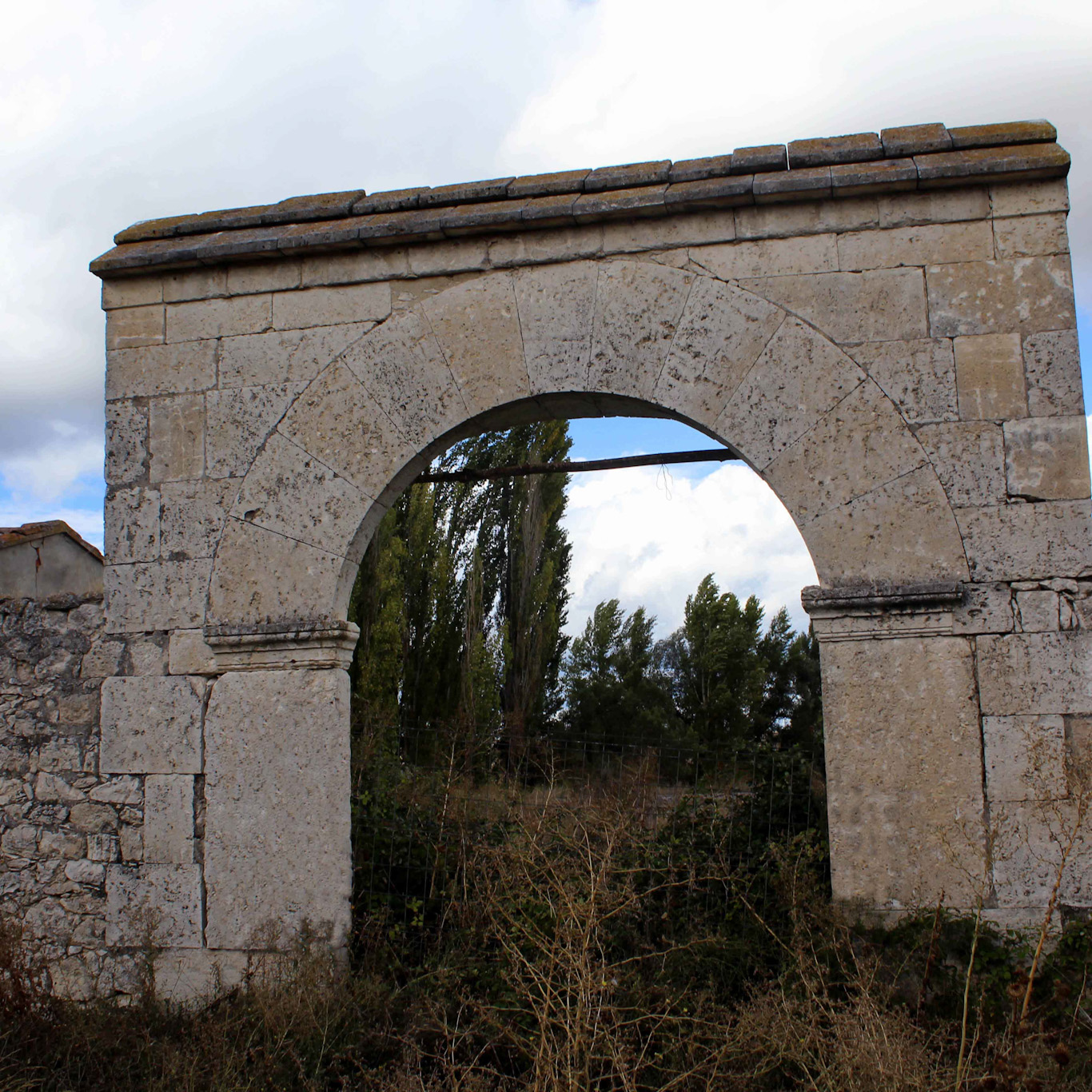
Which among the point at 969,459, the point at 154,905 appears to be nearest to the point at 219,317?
the point at 154,905

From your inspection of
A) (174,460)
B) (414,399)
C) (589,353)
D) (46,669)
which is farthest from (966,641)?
(46,669)

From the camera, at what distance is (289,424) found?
14.3 ft

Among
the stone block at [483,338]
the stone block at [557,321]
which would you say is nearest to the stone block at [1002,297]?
the stone block at [557,321]

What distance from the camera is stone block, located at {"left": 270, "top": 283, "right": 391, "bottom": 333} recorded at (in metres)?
4.39

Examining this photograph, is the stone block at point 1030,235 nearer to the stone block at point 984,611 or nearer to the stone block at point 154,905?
the stone block at point 984,611

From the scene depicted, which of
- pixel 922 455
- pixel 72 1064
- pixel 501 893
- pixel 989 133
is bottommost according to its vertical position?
pixel 72 1064

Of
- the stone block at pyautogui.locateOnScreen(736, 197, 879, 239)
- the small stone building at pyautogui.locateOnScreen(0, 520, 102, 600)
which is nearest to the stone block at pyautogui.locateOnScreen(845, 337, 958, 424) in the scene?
the stone block at pyautogui.locateOnScreen(736, 197, 879, 239)

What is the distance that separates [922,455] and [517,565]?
11.0 meters

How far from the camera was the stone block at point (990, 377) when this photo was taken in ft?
12.3

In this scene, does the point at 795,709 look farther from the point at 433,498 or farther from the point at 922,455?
the point at 922,455

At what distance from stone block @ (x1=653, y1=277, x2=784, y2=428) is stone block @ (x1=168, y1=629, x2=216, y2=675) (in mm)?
→ 2187

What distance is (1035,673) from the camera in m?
3.60

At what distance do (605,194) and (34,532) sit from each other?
382cm

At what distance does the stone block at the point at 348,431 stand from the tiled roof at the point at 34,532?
223cm
